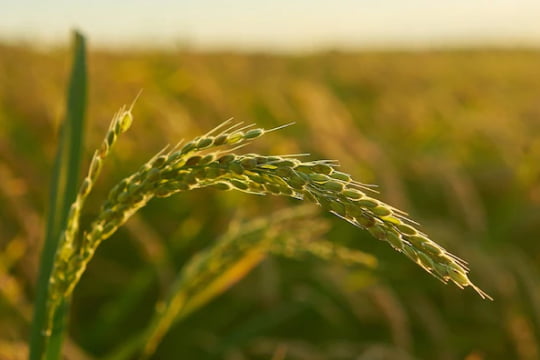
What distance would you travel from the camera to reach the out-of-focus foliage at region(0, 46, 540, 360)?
2.33 m

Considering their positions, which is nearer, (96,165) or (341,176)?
(341,176)

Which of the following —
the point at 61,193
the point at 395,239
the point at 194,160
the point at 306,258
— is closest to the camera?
the point at 395,239

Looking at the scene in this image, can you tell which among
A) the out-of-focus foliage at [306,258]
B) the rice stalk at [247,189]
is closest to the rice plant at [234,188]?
the rice stalk at [247,189]

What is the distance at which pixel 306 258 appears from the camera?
236cm

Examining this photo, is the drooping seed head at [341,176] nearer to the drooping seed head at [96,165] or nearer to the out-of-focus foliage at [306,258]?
the drooping seed head at [96,165]

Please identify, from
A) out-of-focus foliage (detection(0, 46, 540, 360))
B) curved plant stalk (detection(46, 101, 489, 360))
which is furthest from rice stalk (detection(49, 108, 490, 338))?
out-of-focus foliage (detection(0, 46, 540, 360))

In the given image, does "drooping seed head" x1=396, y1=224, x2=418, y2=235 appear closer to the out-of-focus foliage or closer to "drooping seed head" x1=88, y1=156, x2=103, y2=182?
"drooping seed head" x1=88, y1=156, x2=103, y2=182

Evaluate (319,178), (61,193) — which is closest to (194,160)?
(319,178)

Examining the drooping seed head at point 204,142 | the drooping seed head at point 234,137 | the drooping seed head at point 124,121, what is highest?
the drooping seed head at point 124,121

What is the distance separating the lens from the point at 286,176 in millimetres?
665

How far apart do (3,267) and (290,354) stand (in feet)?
2.75

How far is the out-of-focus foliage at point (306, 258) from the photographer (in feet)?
7.66

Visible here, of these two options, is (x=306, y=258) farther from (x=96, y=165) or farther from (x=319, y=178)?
(x=319, y=178)

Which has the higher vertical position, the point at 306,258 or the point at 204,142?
the point at 306,258
